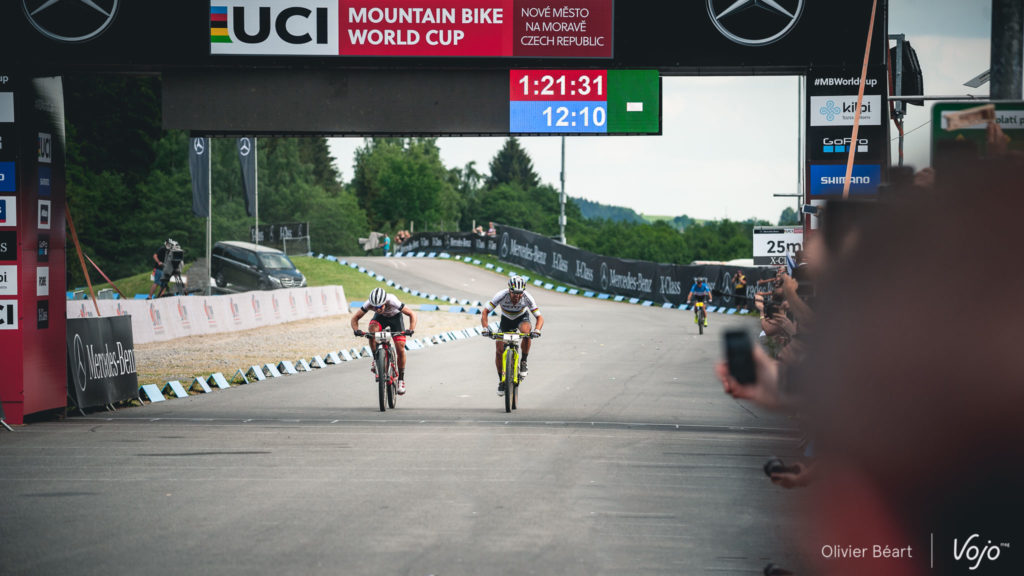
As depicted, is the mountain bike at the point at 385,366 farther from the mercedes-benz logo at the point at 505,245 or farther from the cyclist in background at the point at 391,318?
the mercedes-benz logo at the point at 505,245

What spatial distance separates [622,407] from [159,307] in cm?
1653

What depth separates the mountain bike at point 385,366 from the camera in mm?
16156

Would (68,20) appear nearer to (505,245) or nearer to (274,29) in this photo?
(274,29)

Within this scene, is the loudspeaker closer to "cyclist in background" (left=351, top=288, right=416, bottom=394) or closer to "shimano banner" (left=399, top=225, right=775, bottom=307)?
"cyclist in background" (left=351, top=288, right=416, bottom=394)

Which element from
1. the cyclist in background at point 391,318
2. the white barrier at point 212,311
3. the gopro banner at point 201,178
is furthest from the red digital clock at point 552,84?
the gopro banner at point 201,178

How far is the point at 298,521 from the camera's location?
26.8 ft

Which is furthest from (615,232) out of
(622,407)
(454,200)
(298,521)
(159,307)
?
(298,521)

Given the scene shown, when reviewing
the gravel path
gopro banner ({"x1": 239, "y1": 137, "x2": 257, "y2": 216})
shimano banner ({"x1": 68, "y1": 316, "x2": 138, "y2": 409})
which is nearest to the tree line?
gopro banner ({"x1": 239, "y1": 137, "x2": 257, "y2": 216})

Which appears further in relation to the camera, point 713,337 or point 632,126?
point 713,337

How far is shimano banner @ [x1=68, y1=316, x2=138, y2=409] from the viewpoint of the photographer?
15.7 meters

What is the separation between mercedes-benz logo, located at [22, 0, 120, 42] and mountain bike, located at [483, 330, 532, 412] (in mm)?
6675

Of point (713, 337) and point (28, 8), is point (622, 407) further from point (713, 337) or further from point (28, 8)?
point (713, 337)

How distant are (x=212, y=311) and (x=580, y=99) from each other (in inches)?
773

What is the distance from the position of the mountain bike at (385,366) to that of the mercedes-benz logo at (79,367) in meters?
3.89
